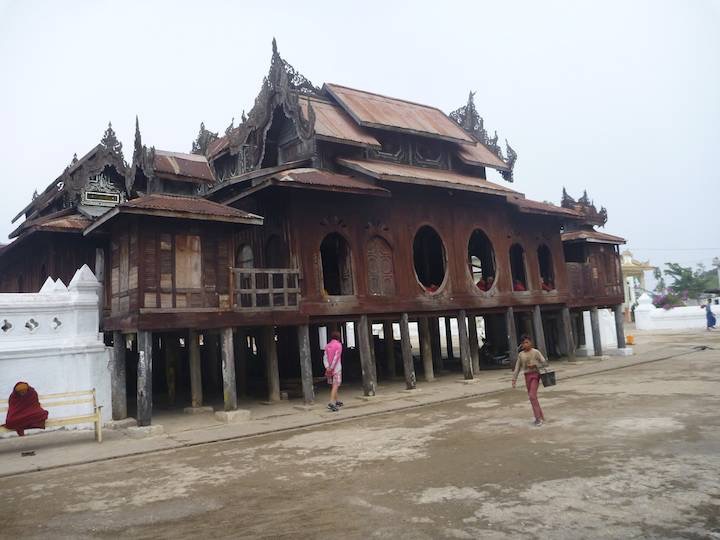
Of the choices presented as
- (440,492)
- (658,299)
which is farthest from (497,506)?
(658,299)

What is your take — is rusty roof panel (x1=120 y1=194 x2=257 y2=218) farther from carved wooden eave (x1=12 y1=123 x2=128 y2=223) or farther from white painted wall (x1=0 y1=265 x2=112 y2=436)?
carved wooden eave (x1=12 y1=123 x2=128 y2=223)

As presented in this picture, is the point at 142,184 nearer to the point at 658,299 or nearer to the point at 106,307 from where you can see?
the point at 106,307

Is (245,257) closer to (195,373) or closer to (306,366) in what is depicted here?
(195,373)

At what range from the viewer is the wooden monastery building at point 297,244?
1204 centimetres

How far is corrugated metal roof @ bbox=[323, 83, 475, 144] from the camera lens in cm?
1733

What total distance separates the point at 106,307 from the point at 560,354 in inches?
672

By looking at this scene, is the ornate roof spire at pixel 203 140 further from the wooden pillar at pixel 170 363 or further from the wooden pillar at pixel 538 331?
the wooden pillar at pixel 538 331

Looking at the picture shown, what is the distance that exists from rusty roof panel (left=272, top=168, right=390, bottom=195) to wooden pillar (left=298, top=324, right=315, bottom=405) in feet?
11.2

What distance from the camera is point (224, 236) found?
12.7 metres

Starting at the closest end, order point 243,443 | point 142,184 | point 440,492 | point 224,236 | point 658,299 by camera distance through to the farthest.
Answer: point 440,492 < point 243,443 < point 224,236 < point 142,184 < point 658,299

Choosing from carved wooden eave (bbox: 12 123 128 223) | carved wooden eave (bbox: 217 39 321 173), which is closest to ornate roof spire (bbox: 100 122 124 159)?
carved wooden eave (bbox: 12 123 128 223)

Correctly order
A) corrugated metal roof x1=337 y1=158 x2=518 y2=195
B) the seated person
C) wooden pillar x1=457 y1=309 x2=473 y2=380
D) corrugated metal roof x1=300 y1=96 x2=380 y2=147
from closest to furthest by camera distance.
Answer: the seated person, corrugated metal roof x1=337 y1=158 x2=518 y2=195, corrugated metal roof x1=300 y1=96 x2=380 y2=147, wooden pillar x1=457 y1=309 x2=473 y2=380

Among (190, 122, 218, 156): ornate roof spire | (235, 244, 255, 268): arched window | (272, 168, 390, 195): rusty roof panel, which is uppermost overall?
(190, 122, 218, 156): ornate roof spire

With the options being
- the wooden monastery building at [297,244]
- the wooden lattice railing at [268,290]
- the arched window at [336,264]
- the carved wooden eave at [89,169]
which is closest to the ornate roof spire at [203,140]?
the wooden monastery building at [297,244]
